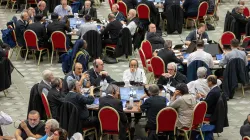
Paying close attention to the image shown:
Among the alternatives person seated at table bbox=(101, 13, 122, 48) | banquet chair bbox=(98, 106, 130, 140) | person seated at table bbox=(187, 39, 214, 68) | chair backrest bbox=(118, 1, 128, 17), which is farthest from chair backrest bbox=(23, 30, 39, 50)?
banquet chair bbox=(98, 106, 130, 140)

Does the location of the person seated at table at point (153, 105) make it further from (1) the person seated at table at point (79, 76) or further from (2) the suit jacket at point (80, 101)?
(1) the person seated at table at point (79, 76)

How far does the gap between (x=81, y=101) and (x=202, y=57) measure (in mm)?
3662

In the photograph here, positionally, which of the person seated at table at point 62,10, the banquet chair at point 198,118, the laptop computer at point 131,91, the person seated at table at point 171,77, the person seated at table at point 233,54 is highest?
the person seated at table at point 62,10

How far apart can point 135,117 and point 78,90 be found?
1.44 m

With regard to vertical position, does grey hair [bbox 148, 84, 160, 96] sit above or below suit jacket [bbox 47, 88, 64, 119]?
above

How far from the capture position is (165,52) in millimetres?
16469

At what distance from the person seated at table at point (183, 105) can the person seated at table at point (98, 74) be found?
6.61ft

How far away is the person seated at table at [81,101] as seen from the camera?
1348cm

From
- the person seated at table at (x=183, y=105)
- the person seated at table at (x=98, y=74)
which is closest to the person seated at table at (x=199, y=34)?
the person seated at table at (x=98, y=74)

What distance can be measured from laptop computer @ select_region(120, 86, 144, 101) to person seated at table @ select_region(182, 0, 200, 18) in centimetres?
683

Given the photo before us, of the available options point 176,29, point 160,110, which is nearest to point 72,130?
point 160,110

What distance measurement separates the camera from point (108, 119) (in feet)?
43.7

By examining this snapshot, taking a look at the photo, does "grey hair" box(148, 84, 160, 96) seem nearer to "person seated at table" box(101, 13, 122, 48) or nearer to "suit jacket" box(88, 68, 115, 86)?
"suit jacket" box(88, 68, 115, 86)

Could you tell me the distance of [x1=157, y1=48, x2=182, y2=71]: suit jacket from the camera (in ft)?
53.9
